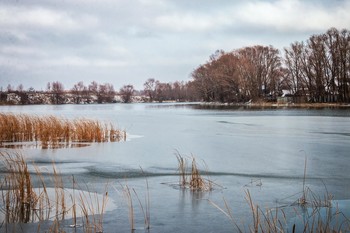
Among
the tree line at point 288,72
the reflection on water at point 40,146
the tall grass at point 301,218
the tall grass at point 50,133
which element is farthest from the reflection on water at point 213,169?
the tree line at point 288,72

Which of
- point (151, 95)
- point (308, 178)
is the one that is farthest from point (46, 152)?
point (151, 95)

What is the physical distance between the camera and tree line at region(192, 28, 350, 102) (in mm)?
68438

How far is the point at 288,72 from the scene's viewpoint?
8312 centimetres

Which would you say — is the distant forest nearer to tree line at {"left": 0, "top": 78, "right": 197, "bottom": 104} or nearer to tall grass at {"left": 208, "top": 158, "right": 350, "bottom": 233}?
tree line at {"left": 0, "top": 78, "right": 197, "bottom": 104}

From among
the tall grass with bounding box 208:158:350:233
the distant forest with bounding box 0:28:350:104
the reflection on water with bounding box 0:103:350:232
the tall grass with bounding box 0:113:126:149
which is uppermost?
the distant forest with bounding box 0:28:350:104

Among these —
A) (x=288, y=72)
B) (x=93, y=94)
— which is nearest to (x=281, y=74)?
(x=288, y=72)

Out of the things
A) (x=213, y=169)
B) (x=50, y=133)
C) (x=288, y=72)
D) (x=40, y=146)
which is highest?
(x=288, y=72)

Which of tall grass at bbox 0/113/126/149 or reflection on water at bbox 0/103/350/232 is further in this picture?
tall grass at bbox 0/113/126/149

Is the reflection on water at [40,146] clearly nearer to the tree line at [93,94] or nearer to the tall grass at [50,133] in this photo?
the tall grass at [50,133]

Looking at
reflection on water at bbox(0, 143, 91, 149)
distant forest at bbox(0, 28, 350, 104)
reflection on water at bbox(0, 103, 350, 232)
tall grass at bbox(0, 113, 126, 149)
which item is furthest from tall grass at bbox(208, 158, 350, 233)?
distant forest at bbox(0, 28, 350, 104)

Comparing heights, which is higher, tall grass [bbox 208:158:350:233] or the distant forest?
the distant forest

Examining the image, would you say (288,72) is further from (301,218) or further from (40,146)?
(301,218)

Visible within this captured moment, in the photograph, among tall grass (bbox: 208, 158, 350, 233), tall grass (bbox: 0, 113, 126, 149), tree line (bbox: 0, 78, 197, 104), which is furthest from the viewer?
tree line (bbox: 0, 78, 197, 104)

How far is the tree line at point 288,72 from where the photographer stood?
68.4 meters
